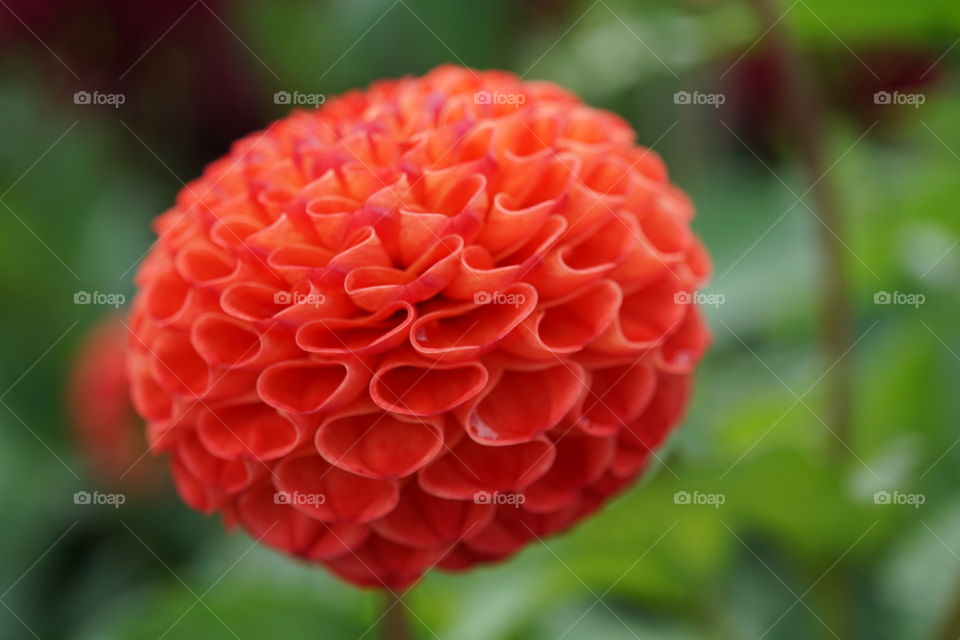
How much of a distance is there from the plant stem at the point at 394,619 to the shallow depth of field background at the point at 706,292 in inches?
4.1

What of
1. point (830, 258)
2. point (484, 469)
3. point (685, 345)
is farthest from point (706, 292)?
point (484, 469)

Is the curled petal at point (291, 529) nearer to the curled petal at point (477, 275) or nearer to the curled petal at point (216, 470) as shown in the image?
the curled petal at point (216, 470)

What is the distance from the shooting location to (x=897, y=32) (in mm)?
872

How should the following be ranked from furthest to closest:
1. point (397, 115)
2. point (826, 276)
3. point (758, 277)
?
point (758, 277)
point (826, 276)
point (397, 115)

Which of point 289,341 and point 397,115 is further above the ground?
point 397,115

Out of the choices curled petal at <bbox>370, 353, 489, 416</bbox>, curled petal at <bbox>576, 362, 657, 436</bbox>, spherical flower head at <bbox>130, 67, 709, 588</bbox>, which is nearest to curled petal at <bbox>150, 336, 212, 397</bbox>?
spherical flower head at <bbox>130, 67, 709, 588</bbox>

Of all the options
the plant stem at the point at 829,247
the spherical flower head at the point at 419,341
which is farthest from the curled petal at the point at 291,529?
the plant stem at the point at 829,247

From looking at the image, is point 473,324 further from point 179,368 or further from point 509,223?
point 179,368

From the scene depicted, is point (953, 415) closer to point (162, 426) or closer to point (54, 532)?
point (162, 426)

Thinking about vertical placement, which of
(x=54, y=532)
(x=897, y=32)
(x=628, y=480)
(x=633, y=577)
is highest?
(x=897, y=32)

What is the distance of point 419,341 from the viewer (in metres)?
0.57

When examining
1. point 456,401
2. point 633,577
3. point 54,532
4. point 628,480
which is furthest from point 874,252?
point 54,532

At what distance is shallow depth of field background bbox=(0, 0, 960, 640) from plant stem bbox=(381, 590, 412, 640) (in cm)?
11

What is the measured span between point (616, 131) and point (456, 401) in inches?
8.7
